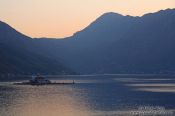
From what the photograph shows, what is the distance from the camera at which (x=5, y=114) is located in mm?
131125

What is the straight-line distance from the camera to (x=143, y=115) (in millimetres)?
128625

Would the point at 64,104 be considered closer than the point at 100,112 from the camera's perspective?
No

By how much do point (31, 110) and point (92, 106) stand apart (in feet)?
72.6

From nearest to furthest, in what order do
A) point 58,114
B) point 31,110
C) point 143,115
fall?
point 143,115 < point 58,114 < point 31,110

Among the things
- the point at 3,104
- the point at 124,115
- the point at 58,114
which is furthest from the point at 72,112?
the point at 3,104

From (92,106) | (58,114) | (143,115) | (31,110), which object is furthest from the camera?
(92,106)

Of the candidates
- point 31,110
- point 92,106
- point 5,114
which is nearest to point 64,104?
point 92,106

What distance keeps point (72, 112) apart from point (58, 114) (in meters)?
5.91

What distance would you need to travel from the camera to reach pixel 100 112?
140 meters

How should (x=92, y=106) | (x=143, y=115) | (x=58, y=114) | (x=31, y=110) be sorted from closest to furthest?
(x=143, y=115) → (x=58, y=114) → (x=31, y=110) → (x=92, y=106)

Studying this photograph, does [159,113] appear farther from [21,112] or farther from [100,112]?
[21,112]

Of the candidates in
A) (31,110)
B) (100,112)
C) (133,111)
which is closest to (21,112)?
(31,110)

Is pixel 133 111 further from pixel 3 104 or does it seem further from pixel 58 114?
pixel 3 104

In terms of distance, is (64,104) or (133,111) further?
(64,104)
